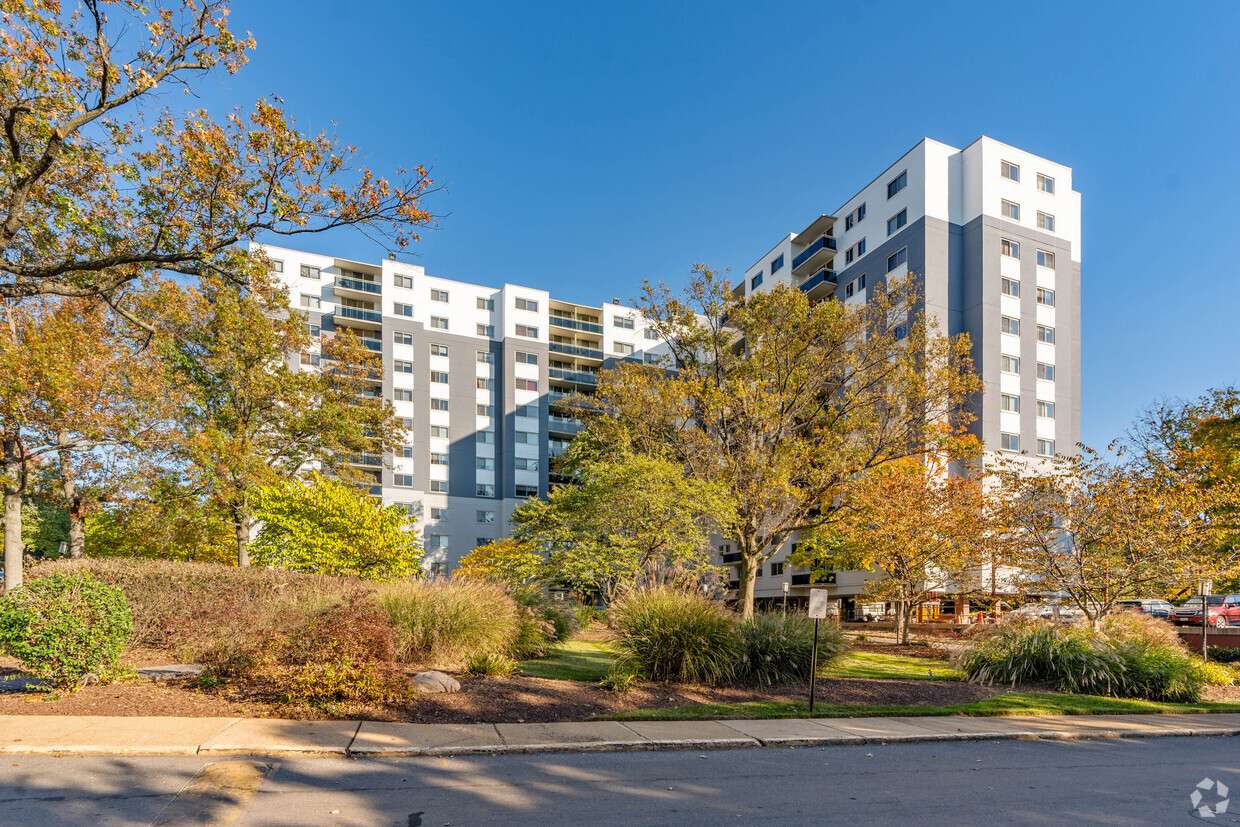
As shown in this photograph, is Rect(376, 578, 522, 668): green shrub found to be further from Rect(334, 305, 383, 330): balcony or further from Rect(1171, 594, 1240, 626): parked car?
Rect(334, 305, 383, 330): balcony

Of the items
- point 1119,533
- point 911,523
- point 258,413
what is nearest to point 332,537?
point 258,413

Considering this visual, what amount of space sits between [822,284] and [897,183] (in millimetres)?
7952

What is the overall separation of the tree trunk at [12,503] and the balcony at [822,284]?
139 ft

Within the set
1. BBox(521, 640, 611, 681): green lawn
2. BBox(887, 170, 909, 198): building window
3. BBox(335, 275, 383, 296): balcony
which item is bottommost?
BBox(521, 640, 611, 681): green lawn

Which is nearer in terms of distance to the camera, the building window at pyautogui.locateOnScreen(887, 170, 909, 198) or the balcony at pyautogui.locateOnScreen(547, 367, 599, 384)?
the building window at pyautogui.locateOnScreen(887, 170, 909, 198)

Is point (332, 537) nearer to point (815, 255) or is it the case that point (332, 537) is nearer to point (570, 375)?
point (815, 255)

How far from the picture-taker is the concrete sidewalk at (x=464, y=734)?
7578mm

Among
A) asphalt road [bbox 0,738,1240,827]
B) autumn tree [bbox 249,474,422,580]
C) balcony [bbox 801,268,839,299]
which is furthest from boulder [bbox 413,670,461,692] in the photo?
balcony [bbox 801,268,839,299]

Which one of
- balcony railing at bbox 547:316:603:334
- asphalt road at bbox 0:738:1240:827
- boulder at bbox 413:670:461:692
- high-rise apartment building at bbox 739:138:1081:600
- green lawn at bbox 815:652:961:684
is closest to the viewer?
asphalt road at bbox 0:738:1240:827

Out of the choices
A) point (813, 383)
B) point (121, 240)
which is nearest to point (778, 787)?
point (121, 240)

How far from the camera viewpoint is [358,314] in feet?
188

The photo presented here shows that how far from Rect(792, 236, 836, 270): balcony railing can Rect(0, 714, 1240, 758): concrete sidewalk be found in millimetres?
42445

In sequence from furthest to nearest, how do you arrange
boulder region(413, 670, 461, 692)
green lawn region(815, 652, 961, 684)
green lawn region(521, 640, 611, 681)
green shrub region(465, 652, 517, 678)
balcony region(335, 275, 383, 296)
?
1. balcony region(335, 275, 383, 296)
2. green lawn region(815, 652, 961, 684)
3. green lawn region(521, 640, 611, 681)
4. green shrub region(465, 652, 517, 678)
5. boulder region(413, 670, 461, 692)

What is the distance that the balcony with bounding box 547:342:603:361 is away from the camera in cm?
6425
